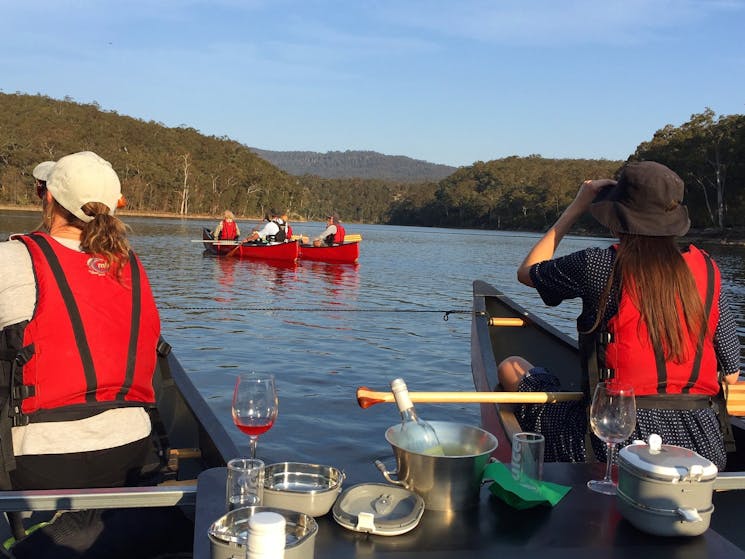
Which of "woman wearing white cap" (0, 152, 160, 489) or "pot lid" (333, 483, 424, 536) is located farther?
"woman wearing white cap" (0, 152, 160, 489)

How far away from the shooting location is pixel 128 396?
2.51 metres

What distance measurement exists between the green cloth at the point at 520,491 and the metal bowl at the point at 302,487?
0.38 m

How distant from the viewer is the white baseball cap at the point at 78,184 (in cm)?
252

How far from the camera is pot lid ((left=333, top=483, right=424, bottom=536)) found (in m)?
1.56

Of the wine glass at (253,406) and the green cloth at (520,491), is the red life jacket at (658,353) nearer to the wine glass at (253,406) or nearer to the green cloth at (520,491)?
the green cloth at (520,491)

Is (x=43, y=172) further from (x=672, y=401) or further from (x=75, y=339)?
(x=672, y=401)

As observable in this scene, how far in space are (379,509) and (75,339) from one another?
125cm

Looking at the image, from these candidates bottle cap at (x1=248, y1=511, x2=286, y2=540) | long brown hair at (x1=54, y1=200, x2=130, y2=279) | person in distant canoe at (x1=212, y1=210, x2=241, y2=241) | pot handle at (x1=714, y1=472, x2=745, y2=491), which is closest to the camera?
bottle cap at (x1=248, y1=511, x2=286, y2=540)

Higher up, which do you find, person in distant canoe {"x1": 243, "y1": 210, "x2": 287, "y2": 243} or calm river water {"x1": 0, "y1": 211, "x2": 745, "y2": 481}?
person in distant canoe {"x1": 243, "y1": 210, "x2": 287, "y2": 243}

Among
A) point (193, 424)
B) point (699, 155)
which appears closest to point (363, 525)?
point (193, 424)

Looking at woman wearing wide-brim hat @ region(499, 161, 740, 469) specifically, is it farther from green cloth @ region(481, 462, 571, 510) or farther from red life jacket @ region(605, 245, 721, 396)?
green cloth @ region(481, 462, 571, 510)

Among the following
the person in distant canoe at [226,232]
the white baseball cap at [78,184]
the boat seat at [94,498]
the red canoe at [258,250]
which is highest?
the white baseball cap at [78,184]

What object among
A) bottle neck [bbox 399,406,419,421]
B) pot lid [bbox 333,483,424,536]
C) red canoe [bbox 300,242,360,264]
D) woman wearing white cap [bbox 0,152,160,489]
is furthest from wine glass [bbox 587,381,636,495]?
red canoe [bbox 300,242,360,264]

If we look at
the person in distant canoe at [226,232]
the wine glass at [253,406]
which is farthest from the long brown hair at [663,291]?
the person in distant canoe at [226,232]
